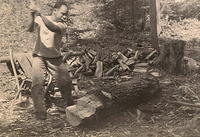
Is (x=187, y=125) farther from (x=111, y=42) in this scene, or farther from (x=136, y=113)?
(x=111, y=42)

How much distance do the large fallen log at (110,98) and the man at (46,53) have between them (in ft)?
2.32

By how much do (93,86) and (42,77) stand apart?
2.17m

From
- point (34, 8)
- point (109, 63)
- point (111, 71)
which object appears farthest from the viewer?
point (109, 63)

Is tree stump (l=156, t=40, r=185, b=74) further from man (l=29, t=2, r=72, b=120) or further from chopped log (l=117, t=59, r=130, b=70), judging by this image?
man (l=29, t=2, r=72, b=120)

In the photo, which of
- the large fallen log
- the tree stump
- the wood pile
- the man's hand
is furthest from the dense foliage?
the man's hand

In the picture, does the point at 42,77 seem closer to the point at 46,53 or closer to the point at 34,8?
the point at 46,53

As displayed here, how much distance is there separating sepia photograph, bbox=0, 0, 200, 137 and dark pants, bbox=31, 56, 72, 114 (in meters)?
0.02

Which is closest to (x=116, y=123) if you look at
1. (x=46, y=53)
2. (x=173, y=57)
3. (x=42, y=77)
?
(x=42, y=77)

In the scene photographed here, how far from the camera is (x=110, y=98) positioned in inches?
301

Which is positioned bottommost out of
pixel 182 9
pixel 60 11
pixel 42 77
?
pixel 42 77

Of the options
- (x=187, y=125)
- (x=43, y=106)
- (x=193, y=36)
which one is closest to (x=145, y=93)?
(x=187, y=125)

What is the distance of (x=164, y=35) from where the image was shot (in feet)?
49.1

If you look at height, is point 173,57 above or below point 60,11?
below

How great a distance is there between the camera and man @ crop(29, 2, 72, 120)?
775 centimetres
